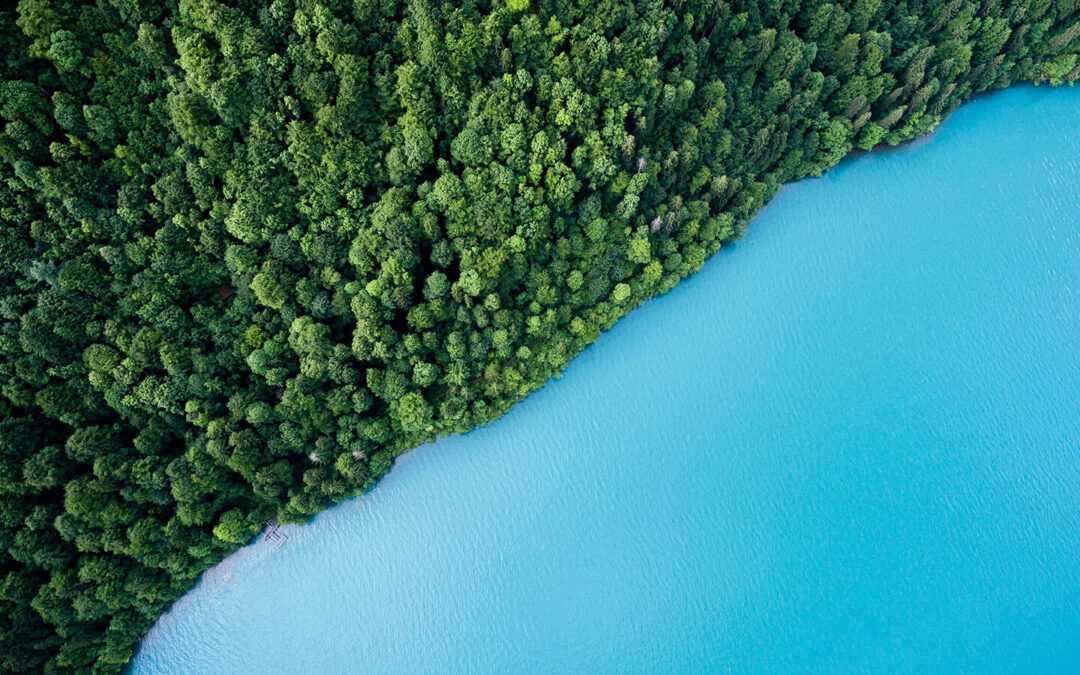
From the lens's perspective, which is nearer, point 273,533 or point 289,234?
point 289,234

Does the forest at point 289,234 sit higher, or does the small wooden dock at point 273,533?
the forest at point 289,234

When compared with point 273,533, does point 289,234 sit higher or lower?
higher

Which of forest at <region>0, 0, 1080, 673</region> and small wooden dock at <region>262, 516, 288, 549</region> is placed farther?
small wooden dock at <region>262, 516, 288, 549</region>

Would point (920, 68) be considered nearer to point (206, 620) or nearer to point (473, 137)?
point (473, 137)

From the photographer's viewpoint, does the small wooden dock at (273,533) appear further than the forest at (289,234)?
Yes

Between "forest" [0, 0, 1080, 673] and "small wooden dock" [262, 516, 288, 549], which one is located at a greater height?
"forest" [0, 0, 1080, 673]

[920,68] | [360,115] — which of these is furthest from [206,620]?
[920,68]
